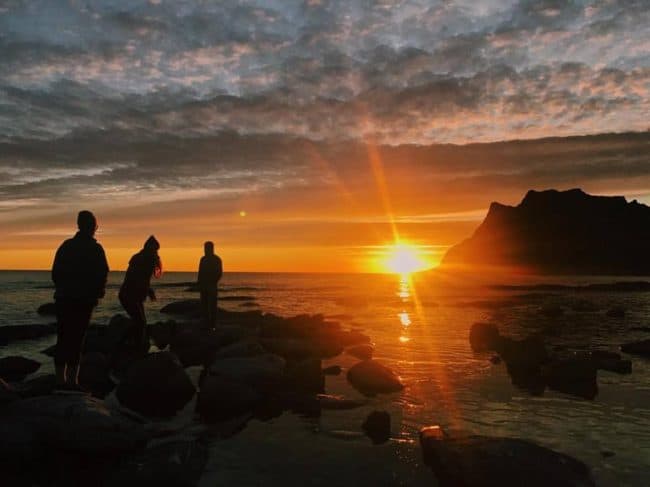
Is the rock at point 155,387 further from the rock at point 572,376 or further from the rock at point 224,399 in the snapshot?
the rock at point 572,376

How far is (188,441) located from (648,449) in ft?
23.8

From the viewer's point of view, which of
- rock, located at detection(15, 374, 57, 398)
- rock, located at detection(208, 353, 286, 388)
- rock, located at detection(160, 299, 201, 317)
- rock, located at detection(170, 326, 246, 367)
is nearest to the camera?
rock, located at detection(15, 374, 57, 398)

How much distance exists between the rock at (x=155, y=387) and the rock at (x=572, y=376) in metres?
8.80

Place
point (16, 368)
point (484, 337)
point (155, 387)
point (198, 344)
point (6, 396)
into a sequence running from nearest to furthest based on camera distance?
point (6, 396)
point (155, 387)
point (16, 368)
point (198, 344)
point (484, 337)

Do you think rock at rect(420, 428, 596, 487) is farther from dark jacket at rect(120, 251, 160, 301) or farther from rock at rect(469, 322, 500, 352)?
rock at rect(469, 322, 500, 352)

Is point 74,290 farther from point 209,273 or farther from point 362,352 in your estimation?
point 362,352

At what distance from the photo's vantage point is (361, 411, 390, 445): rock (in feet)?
28.6

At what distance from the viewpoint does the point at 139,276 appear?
13328 mm

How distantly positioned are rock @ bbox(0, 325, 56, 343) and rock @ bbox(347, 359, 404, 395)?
1602 centimetres

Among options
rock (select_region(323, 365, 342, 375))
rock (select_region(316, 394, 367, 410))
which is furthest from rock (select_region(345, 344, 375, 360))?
rock (select_region(316, 394, 367, 410))

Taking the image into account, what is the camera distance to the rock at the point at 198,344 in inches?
633

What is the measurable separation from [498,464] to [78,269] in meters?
7.44

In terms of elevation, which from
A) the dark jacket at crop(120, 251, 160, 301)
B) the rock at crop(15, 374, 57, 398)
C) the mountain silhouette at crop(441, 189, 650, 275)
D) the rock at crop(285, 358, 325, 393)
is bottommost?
the rock at crop(285, 358, 325, 393)

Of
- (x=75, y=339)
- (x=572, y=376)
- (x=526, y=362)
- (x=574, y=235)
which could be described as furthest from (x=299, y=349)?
(x=574, y=235)
